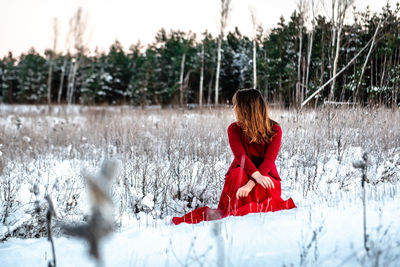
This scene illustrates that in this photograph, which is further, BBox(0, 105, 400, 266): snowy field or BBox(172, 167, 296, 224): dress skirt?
BBox(172, 167, 296, 224): dress skirt

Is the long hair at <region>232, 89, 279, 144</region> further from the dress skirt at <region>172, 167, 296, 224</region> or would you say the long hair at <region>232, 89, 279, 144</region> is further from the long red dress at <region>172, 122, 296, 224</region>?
the dress skirt at <region>172, 167, 296, 224</region>

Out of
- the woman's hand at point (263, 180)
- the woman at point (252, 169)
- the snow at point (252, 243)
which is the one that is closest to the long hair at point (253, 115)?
the woman at point (252, 169)

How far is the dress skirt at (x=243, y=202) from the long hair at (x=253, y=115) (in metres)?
0.31

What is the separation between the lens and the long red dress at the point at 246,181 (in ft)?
6.98

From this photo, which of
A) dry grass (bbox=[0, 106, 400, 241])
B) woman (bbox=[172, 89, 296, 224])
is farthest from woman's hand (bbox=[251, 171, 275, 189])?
dry grass (bbox=[0, 106, 400, 241])

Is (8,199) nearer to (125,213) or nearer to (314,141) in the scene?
(125,213)

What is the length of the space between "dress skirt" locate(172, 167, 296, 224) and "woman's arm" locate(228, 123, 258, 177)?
0.06 metres

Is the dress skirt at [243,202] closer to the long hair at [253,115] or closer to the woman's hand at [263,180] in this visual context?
the woman's hand at [263,180]

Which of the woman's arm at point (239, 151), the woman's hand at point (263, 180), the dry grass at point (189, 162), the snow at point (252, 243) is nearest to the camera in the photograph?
the snow at point (252, 243)

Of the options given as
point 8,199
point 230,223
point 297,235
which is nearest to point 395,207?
point 297,235

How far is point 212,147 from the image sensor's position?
411 centimetres

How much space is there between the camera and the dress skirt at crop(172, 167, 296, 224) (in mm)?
2107

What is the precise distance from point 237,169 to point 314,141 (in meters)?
1.95

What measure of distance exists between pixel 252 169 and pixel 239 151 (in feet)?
0.57
